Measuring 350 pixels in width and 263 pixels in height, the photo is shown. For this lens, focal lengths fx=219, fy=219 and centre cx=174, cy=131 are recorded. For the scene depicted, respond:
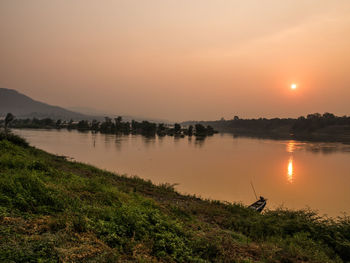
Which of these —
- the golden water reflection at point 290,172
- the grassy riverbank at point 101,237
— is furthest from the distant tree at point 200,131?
the grassy riverbank at point 101,237

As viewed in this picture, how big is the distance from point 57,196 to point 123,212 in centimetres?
178

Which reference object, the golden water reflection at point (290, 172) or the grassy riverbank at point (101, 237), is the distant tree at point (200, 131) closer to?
the golden water reflection at point (290, 172)

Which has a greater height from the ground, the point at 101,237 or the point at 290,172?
the point at 101,237

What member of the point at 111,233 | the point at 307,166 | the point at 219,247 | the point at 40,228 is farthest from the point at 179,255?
the point at 307,166

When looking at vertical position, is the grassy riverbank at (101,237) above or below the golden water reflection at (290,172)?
above

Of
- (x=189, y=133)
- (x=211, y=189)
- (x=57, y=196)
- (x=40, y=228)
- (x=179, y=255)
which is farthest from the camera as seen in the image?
(x=189, y=133)

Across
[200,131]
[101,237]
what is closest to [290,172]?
[101,237]

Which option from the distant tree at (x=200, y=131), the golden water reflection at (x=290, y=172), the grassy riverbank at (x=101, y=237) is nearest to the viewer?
the grassy riverbank at (x=101, y=237)

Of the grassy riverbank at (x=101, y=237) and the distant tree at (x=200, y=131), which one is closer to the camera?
the grassy riverbank at (x=101, y=237)

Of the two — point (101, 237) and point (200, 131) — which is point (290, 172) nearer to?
point (101, 237)

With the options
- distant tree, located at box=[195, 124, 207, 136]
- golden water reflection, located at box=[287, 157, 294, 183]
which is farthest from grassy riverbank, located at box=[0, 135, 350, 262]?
distant tree, located at box=[195, 124, 207, 136]

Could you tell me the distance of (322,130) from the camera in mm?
95812

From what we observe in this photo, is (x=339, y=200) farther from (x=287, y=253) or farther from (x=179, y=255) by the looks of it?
(x=179, y=255)

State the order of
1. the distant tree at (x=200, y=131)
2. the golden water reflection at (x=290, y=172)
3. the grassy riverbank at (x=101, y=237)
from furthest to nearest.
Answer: the distant tree at (x=200, y=131)
the golden water reflection at (x=290, y=172)
the grassy riverbank at (x=101, y=237)
